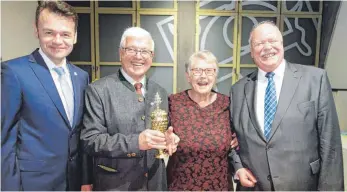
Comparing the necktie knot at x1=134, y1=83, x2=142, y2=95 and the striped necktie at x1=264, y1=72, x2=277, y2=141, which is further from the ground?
the necktie knot at x1=134, y1=83, x2=142, y2=95

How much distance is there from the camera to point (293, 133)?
152cm

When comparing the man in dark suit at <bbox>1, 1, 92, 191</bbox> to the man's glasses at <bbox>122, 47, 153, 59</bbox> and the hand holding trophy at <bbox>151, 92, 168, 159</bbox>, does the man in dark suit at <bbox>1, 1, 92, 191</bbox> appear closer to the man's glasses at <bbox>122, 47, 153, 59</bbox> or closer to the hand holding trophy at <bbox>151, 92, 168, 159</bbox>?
the man's glasses at <bbox>122, 47, 153, 59</bbox>

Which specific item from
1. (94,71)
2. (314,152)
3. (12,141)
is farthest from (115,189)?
(94,71)

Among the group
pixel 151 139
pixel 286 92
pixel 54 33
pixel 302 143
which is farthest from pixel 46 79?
pixel 302 143

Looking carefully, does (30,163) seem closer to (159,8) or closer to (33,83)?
(33,83)

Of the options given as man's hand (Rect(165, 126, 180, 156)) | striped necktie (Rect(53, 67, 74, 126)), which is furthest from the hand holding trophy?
striped necktie (Rect(53, 67, 74, 126))

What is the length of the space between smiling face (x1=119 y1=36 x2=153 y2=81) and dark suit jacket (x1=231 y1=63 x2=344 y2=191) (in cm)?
70

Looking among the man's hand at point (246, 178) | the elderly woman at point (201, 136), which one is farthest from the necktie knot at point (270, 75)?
the man's hand at point (246, 178)

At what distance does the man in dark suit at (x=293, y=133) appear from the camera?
1520 mm

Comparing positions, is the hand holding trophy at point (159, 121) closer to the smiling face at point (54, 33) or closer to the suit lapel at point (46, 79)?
the suit lapel at point (46, 79)

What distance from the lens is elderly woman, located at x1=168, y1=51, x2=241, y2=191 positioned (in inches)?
65.7

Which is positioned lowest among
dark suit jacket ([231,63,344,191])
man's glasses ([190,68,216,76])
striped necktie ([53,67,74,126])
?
dark suit jacket ([231,63,344,191])

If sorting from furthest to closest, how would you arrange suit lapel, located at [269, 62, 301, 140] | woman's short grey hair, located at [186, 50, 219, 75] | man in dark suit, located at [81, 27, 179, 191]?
woman's short grey hair, located at [186, 50, 219, 75], suit lapel, located at [269, 62, 301, 140], man in dark suit, located at [81, 27, 179, 191]

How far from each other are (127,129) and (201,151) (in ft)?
1.51
